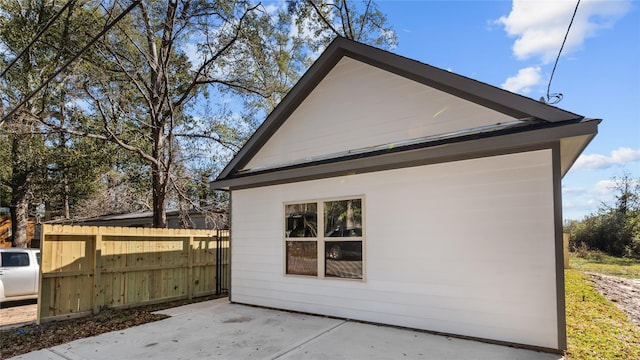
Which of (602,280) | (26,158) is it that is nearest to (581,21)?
(602,280)

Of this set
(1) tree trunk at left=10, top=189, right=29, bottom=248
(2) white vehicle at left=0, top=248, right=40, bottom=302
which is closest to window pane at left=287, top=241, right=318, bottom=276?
(2) white vehicle at left=0, top=248, right=40, bottom=302

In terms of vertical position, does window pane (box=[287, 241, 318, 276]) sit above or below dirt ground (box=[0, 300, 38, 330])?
above

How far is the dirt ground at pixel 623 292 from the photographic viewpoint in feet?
23.3

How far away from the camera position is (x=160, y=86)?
1311 centimetres

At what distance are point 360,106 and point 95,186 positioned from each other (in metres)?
16.1

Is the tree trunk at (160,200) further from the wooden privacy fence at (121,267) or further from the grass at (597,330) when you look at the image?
the grass at (597,330)

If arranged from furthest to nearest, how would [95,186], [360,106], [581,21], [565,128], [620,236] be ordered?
[620,236]
[95,186]
[360,106]
[581,21]
[565,128]

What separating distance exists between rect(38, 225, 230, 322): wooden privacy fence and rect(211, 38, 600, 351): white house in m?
1.59

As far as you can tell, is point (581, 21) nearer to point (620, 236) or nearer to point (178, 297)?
point (178, 297)

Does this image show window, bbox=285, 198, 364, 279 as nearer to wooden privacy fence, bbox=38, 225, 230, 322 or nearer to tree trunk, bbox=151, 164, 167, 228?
wooden privacy fence, bbox=38, 225, 230, 322

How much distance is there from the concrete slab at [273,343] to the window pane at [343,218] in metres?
1.52

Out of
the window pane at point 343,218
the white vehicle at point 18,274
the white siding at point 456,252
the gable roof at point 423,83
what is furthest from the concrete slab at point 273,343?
the white vehicle at point 18,274

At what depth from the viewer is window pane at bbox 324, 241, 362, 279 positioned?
6.21 meters

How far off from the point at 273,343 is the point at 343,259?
6.35 ft
